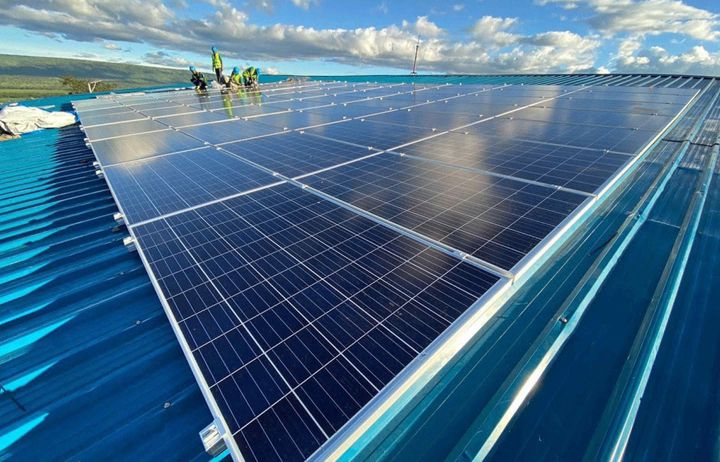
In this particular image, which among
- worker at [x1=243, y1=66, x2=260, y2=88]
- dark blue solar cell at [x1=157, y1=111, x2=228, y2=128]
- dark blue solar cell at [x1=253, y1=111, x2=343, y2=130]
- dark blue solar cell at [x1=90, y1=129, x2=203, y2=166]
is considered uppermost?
worker at [x1=243, y1=66, x2=260, y2=88]

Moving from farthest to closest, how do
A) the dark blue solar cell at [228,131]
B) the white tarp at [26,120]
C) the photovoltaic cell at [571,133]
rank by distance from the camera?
1. the white tarp at [26,120]
2. the dark blue solar cell at [228,131]
3. the photovoltaic cell at [571,133]

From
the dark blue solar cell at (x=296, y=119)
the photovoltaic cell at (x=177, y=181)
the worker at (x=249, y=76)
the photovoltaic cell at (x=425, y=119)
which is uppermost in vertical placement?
the worker at (x=249, y=76)

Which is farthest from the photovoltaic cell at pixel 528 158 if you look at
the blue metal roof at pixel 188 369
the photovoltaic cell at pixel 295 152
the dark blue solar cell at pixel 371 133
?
the photovoltaic cell at pixel 295 152

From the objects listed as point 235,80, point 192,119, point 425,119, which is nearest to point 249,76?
point 235,80

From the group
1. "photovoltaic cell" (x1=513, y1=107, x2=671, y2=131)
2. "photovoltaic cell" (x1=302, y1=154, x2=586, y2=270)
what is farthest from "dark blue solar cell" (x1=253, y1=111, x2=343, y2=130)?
"photovoltaic cell" (x1=513, y1=107, x2=671, y2=131)

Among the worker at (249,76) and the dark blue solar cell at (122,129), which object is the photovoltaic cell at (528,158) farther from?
the worker at (249,76)

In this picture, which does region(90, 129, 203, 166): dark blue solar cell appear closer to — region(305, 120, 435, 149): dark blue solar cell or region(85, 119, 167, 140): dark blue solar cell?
region(85, 119, 167, 140): dark blue solar cell

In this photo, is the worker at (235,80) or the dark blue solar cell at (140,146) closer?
the dark blue solar cell at (140,146)
